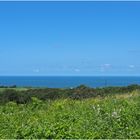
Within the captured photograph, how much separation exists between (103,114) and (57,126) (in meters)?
2.69

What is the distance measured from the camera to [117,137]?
977 centimetres

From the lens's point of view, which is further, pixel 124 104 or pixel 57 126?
pixel 124 104

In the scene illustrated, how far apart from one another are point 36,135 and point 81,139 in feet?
3.12

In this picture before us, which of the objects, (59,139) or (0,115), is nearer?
(59,139)

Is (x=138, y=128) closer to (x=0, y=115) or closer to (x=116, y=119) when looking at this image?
(x=116, y=119)

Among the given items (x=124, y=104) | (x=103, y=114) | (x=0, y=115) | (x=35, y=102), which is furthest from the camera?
(x=35, y=102)

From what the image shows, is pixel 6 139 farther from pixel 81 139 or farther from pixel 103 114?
pixel 103 114

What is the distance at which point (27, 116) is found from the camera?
1334 centimetres

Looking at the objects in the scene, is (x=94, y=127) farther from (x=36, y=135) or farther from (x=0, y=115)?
(x=0, y=115)

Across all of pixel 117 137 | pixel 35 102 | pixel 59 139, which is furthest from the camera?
pixel 35 102

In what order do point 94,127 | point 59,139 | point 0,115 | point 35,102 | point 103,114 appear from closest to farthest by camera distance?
point 59,139 < point 94,127 < point 103,114 < point 0,115 < point 35,102

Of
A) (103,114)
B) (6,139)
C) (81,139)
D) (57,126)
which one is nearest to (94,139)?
(81,139)

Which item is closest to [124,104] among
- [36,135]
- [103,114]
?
[103,114]

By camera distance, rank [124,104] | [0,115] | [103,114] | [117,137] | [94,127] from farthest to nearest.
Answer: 1. [124,104]
2. [0,115]
3. [103,114]
4. [94,127]
5. [117,137]
